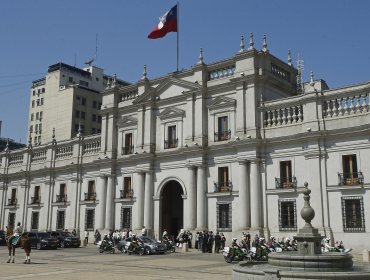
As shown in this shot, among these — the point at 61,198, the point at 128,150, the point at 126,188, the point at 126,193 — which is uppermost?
the point at 128,150

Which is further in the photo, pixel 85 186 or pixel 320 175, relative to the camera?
pixel 85 186

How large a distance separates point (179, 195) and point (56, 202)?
14.8m

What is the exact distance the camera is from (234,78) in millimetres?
34594

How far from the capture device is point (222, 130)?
35.6 meters

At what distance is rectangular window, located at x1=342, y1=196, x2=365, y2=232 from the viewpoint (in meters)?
28.1

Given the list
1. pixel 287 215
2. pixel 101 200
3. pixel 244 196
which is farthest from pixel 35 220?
pixel 287 215

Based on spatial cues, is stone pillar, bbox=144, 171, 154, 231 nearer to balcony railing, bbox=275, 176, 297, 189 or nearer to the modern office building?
balcony railing, bbox=275, 176, 297, 189

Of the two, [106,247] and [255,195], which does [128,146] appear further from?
[255,195]

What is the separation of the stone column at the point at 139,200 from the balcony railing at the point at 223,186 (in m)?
7.70

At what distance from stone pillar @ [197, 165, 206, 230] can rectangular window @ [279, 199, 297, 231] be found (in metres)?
6.36

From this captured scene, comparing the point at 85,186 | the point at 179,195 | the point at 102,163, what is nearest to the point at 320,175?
the point at 179,195

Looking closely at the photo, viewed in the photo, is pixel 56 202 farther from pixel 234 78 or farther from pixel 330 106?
pixel 330 106

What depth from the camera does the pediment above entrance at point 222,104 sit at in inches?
1378

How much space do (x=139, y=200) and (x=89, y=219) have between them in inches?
290
